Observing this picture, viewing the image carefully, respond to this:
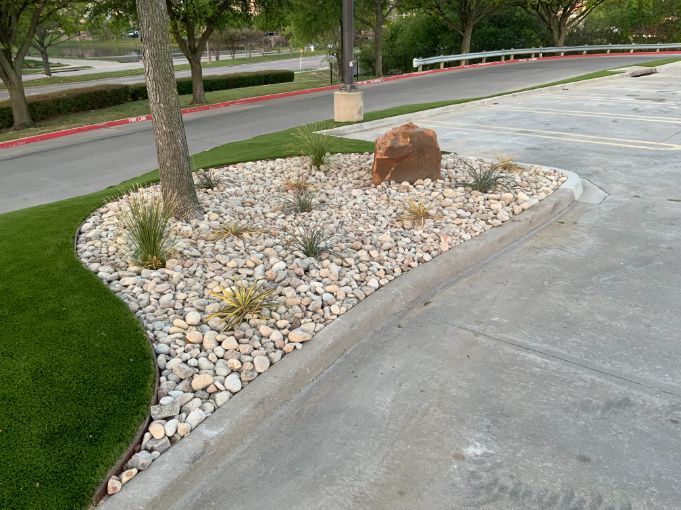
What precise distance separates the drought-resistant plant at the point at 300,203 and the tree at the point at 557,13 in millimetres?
35835

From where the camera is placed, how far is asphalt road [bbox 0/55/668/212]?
10609mm

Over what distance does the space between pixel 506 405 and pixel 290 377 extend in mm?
1337

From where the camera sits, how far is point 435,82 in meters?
23.7

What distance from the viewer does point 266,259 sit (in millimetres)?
5141

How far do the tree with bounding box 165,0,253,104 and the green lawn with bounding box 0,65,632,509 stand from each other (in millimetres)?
15491

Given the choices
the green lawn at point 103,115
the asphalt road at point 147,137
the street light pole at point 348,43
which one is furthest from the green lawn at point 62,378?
the green lawn at point 103,115

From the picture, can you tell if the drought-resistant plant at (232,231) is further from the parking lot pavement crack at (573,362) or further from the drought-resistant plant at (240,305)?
the parking lot pavement crack at (573,362)

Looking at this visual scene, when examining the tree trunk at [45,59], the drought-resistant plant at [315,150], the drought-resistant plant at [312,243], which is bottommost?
the drought-resistant plant at [312,243]

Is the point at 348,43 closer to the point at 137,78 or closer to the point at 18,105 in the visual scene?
the point at 18,105

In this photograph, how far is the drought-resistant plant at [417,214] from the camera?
599cm

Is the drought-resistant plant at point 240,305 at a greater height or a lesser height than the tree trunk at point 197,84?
lesser

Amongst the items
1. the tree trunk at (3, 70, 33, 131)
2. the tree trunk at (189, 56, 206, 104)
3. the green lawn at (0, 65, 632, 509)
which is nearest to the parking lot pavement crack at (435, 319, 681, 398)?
the green lawn at (0, 65, 632, 509)

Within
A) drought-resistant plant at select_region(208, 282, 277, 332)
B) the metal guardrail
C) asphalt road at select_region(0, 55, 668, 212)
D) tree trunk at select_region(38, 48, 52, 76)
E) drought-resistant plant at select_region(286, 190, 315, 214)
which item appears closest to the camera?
drought-resistant plant at select_region(208, 282, 277, 332)

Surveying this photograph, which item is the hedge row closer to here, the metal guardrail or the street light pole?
the metal guardrail
